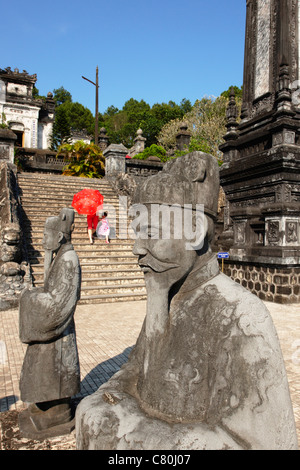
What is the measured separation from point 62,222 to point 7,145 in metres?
11.2

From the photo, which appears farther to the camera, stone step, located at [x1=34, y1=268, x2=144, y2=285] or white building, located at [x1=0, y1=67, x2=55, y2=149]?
white building, located at [x1=0, y1=67, x2=55, y2=149]

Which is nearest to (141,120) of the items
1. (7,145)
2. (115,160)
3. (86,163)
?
(86,163)

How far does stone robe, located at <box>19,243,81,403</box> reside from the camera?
312 cm

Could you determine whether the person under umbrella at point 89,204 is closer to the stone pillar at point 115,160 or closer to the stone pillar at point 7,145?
the stone pillar at point 7,145

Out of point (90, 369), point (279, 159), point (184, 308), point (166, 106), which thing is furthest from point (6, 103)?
point (184, 308)

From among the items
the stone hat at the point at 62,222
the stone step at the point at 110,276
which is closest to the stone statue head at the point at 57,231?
the stone hat at the point at 62,222

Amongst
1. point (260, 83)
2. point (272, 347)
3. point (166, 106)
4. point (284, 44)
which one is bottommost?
point (272, 347)

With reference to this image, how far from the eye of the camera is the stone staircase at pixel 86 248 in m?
9.56

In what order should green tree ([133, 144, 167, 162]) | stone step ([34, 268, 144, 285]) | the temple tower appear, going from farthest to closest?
1. green tree ([133, 144, 167, 162])
2. stone step ([34, 268, 144, 285])
3. the temple tower

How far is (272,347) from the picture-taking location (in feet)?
4.36

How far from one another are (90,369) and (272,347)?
411 centimetres

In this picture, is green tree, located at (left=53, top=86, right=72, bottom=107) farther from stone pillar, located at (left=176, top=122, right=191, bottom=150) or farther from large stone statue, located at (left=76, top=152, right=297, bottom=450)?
large stone statue, located at (left=76, top=152, right=297, bottom=450)

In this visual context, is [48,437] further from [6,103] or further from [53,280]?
[6,103]

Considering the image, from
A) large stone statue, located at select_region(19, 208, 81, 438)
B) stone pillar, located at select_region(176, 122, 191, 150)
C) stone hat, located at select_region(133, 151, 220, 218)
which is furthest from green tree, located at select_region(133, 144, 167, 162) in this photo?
stone hat, located at select_region(133, 151, 220, 218)
